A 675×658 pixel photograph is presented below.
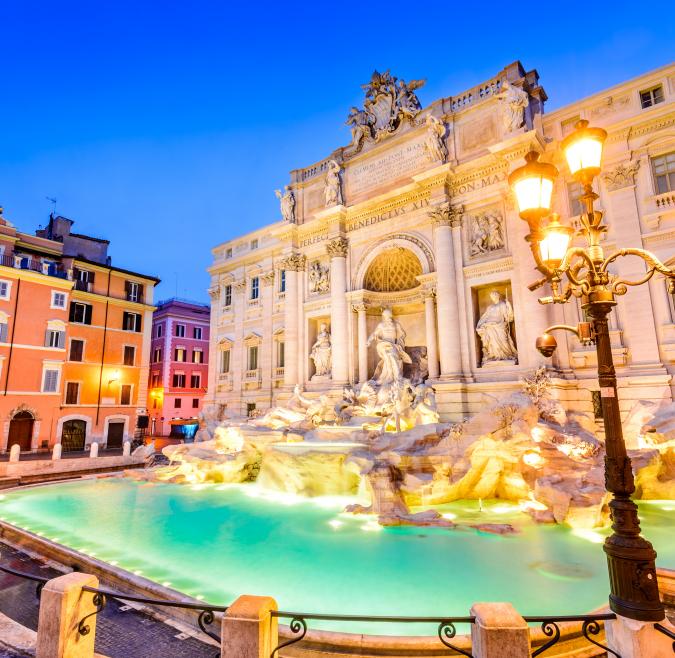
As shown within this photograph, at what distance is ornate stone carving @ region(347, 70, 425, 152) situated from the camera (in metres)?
19.9

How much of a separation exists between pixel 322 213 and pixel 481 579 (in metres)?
17.8

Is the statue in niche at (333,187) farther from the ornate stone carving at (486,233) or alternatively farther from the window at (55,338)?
the window at (55,338)

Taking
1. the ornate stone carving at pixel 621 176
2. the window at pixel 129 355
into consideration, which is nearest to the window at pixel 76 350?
the window at pixel 129 355

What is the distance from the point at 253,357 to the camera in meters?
25.5

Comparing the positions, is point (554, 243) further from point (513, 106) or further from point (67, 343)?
point (67, 343)

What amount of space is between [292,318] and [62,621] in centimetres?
1927

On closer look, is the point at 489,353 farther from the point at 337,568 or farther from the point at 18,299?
the point at 18,299

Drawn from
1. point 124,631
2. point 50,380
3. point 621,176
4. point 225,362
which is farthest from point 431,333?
point 50,380

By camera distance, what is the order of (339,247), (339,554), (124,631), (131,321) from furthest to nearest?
(131,321) → (339,247) → (339,554) → (124,631)

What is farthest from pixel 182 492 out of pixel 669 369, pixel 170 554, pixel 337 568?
pixel 669 369

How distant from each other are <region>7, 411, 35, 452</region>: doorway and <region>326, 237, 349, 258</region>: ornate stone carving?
62.4 ft

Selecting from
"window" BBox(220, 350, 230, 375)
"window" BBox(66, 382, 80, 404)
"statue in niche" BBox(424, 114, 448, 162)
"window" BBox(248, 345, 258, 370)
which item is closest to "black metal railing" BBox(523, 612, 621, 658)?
"statue in niche" BBox(424, 114, 448, 162)

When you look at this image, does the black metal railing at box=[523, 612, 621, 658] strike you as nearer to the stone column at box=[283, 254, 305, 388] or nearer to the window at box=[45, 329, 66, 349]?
the stone column at box=[283, 254, 305, 388]

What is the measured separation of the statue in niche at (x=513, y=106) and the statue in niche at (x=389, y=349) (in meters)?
8.57
